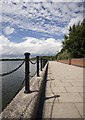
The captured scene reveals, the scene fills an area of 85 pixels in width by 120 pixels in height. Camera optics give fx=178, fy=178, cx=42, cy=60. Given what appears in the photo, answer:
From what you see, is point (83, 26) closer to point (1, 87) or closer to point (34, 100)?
point (1, 87)

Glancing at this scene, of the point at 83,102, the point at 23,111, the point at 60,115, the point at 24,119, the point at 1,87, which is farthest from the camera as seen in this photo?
the point at 1,87

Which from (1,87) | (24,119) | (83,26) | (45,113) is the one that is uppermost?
(83,26)

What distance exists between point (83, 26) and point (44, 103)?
34.2 m

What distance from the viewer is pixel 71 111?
3.56m

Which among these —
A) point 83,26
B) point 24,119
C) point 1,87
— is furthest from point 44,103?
point 83,26

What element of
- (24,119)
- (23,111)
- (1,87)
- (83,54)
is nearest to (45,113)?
(23,111)

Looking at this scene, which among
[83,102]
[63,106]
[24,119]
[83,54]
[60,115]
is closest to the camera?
[24,119]

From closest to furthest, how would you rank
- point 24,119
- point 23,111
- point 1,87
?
point 24,119, point 23,111, point 1,87

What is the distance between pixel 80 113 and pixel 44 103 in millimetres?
968

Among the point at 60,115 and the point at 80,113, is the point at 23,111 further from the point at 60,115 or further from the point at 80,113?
the point at 80,113

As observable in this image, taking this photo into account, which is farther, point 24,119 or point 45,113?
point 45,113

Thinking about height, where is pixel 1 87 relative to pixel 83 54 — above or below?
below

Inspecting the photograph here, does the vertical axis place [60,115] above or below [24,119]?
below

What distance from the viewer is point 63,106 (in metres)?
3.90
